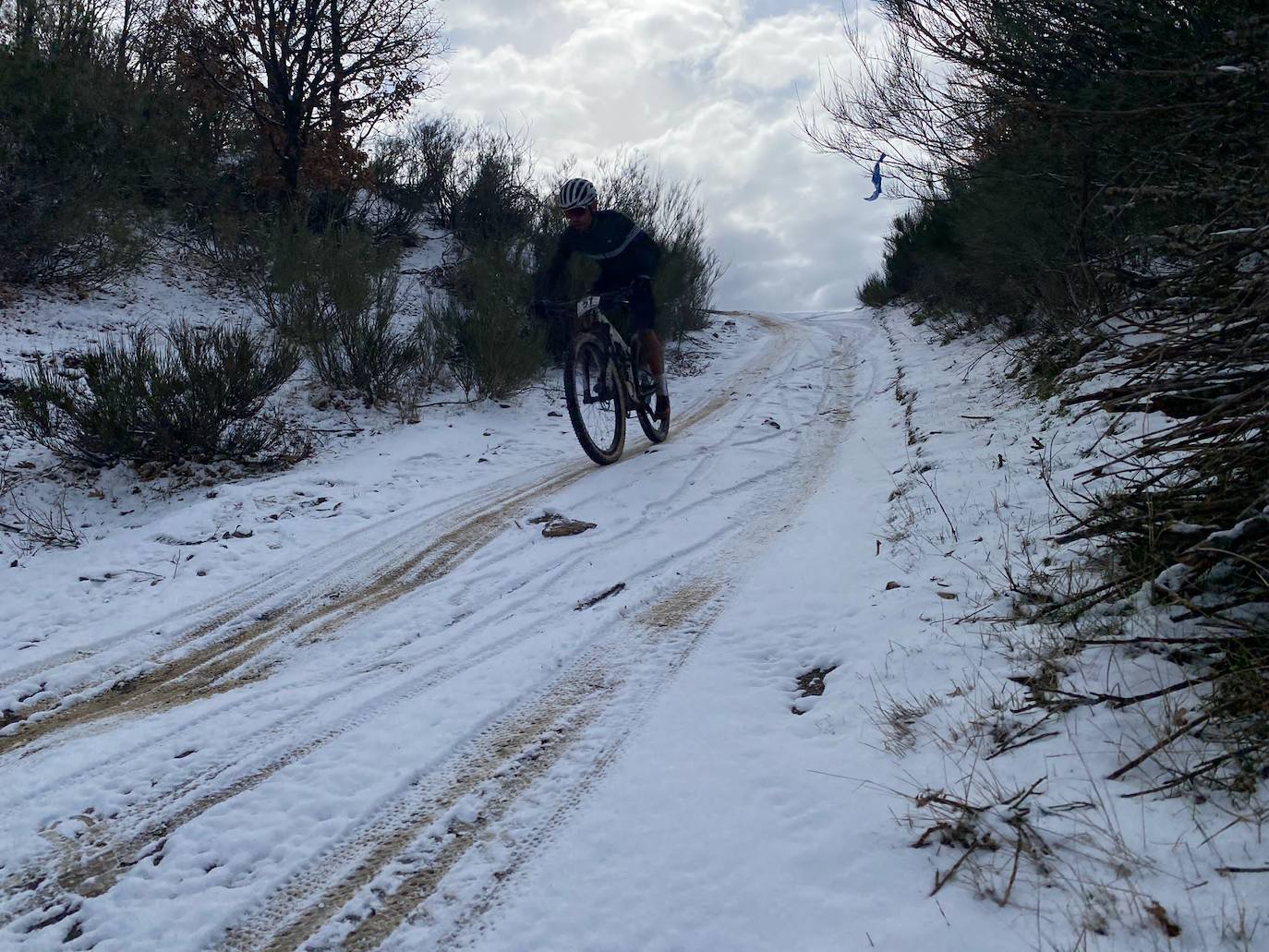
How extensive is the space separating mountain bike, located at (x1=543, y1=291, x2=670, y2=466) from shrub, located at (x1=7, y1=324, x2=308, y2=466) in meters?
2.40

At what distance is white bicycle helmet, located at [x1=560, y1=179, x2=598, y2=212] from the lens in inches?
241

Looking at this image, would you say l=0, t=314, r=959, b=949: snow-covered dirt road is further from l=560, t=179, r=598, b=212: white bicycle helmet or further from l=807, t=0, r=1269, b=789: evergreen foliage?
l=560, t=179, r=598, b=212: white bicycle helmet

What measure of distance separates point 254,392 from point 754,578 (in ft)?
15.5

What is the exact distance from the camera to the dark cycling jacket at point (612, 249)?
645 centimetres

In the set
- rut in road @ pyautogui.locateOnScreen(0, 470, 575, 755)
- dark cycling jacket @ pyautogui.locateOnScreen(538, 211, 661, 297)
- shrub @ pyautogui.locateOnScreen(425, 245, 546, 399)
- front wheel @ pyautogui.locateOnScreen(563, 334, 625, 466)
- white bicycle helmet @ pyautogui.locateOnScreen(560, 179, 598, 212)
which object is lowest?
rut in road @ pyautogui.locateOnScreen(0, 470, 575, 755)

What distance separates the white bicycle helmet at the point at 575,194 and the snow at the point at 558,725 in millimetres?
2305

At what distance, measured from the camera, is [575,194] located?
613 cm

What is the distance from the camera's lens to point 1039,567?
119 inches

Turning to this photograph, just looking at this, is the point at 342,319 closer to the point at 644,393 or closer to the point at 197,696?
the point at 644,393

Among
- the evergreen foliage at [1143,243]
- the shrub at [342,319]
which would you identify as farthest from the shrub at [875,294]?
the shrub at [342,319]

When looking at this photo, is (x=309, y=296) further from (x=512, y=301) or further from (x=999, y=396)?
(x=999, y=396)

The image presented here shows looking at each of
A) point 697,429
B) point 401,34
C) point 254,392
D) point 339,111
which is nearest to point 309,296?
point 254,392

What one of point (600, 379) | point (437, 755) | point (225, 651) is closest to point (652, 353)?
point (600, 379)

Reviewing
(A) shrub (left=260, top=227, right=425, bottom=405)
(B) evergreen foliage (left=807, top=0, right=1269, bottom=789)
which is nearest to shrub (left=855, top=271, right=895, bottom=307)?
(B) evergreen foliage (left=807, top=0, right=1269, bottom=789)
